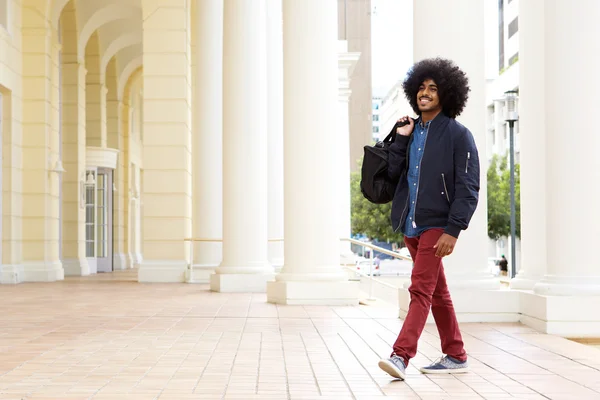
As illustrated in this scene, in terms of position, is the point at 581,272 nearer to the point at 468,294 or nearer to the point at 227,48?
the point at 468,294

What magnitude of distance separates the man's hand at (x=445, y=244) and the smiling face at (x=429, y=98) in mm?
994

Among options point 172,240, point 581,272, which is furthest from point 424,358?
point 172,240

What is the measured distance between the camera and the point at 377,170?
21.7ft

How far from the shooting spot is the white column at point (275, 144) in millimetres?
21125

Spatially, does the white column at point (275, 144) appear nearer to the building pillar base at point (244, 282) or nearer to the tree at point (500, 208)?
the building pillar base at point (244, 282)

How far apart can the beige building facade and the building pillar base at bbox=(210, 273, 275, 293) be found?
30mm

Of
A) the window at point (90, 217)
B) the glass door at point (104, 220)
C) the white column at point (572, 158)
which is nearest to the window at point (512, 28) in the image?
the glass door at point (104, 220)

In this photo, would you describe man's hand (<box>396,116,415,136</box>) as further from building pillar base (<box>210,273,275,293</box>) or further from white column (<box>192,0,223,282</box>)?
white column (<box>192,0,223,282</box>)

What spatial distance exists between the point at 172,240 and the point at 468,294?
528 inches

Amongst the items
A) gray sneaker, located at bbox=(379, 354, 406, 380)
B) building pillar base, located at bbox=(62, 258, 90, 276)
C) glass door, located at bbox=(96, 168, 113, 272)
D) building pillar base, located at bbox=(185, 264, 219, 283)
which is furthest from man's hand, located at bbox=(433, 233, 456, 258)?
glass door, located at bbox=(96, 168, 113, 272)

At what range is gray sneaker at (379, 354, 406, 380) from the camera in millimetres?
6184

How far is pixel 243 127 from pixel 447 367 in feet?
34.3

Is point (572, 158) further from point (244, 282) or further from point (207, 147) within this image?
point (207, 147)

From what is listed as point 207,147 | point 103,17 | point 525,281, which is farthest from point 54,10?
point 525,281
